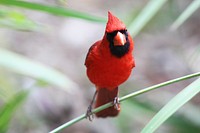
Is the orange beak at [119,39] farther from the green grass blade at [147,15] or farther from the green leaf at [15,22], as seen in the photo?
the green leaf at [15,22]

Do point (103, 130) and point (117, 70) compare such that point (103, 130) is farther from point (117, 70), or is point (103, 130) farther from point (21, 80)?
point (117, 70)

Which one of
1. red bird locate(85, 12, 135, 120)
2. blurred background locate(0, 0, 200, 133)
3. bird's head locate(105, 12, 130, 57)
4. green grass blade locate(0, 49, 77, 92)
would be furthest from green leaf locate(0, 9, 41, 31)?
bird's head locate(105, 12, 130, 57)

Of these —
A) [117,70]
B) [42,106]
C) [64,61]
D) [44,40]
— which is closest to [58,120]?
[42,106]

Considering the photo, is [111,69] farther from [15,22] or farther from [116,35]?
[15,22]

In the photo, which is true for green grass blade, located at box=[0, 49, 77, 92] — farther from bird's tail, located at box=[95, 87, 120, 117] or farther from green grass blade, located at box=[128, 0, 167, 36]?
green grass blade, located at box=[128, 0, 167, 36]

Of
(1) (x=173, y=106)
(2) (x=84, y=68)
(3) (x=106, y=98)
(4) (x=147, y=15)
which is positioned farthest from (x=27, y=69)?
(2) (x=84, y=68)

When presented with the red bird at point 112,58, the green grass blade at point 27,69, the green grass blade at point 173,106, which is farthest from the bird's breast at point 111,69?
the green grass blade at point 173,106
